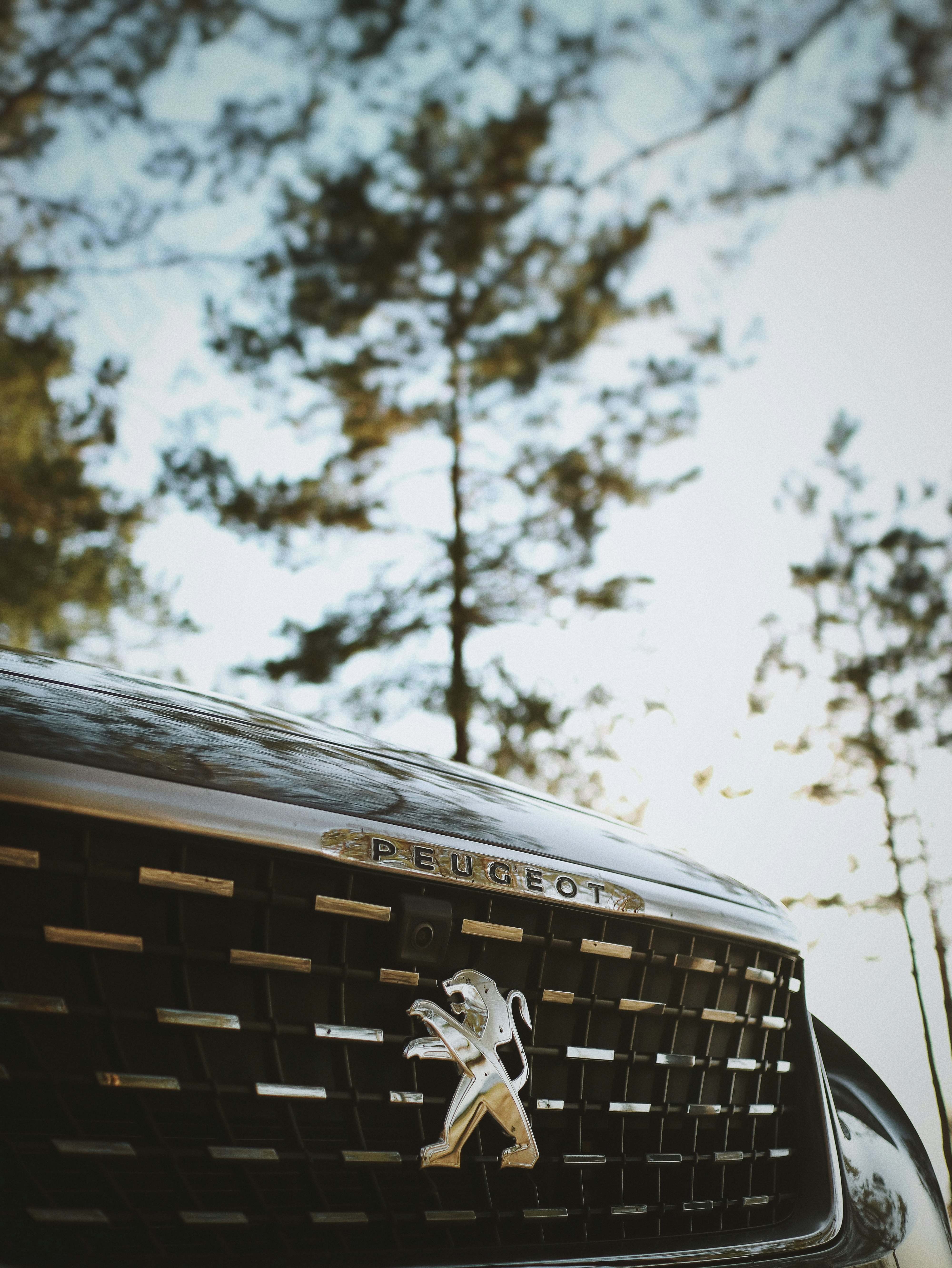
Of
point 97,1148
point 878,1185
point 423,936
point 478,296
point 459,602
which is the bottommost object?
point 878,1185

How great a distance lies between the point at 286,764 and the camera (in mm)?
1251

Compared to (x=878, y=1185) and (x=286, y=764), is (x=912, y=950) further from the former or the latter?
(x=286, y=764)

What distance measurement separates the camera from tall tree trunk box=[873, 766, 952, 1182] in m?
11.1

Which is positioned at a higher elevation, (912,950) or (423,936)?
(423,936)

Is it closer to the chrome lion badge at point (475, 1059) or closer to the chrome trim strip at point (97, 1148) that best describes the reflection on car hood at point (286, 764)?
the chrome lion badge at point (475, 1059)

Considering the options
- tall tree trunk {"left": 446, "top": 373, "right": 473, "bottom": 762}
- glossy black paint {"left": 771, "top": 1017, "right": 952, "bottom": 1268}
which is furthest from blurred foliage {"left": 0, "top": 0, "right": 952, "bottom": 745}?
glossy black paint {"left": 771, "top": 1017, "right": 952, "bottom": 1268}

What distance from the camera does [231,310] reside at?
1236 centimetres

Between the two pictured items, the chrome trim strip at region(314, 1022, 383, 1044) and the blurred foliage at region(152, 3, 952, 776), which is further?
the blurred foliage at region(152, 3, 952, 776)

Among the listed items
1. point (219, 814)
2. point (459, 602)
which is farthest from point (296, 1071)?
point (459, 602)

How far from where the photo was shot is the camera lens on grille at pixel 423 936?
3.75 ft

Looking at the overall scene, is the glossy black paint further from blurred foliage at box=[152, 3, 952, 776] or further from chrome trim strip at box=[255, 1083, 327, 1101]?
blurred foliage at box=[152, 3, 952, 776]

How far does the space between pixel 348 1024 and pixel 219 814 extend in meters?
0.29

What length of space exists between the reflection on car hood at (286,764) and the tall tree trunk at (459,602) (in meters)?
10.8

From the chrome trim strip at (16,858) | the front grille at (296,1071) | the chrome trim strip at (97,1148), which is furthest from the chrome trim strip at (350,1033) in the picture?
the chrome trim strip at (16,858)
